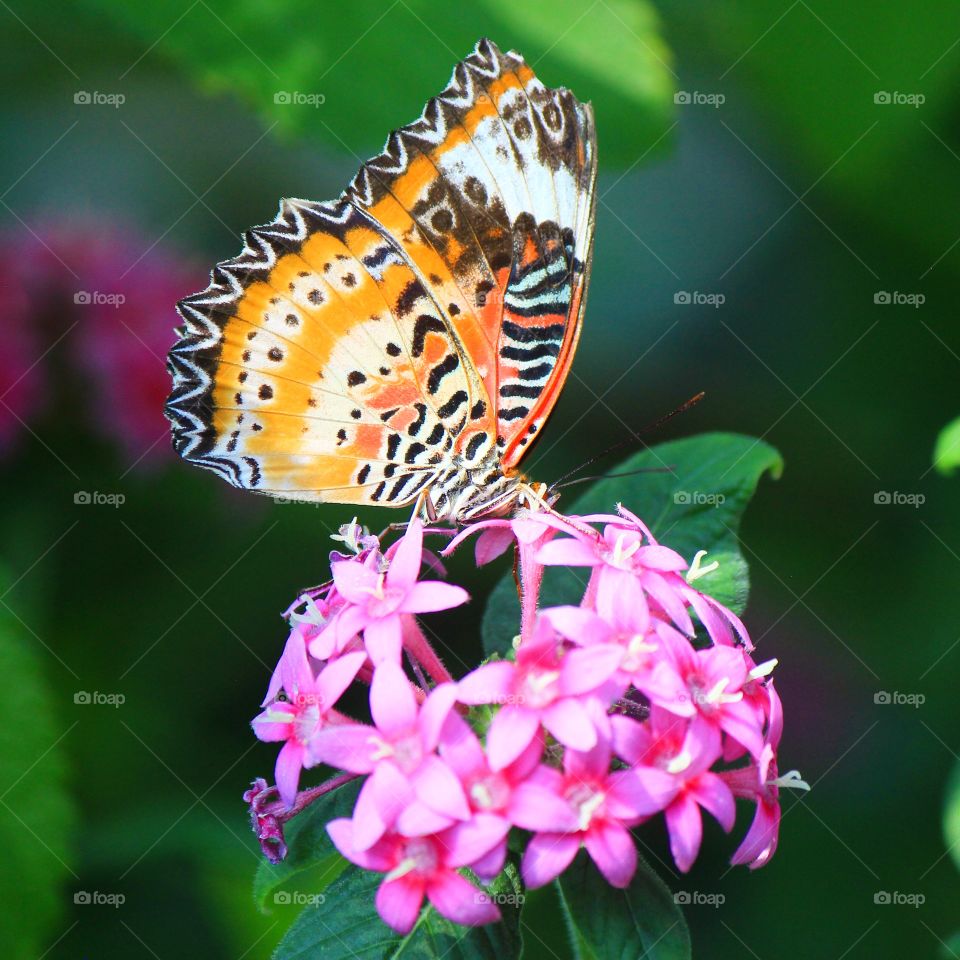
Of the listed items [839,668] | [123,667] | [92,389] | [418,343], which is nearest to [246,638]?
[123,667]

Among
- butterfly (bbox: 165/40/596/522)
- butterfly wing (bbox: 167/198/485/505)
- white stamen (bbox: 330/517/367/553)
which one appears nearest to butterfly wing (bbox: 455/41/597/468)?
butterfly (bbox: 165/40/596/522)

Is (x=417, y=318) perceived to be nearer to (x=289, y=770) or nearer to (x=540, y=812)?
(x=289, y=770)

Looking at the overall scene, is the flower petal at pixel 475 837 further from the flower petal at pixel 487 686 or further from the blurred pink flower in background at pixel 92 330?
the blurred pink flower in background at pixel 92 330

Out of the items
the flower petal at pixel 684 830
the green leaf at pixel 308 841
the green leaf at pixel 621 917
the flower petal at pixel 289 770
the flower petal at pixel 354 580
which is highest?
the flower petal at pixel 684 830

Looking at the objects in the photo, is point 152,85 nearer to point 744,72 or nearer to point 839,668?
point 744,72

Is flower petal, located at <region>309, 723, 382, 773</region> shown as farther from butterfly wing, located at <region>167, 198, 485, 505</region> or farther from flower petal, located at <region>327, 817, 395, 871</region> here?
butterfly wing, located at <region>167, 198, 485, 505</region>

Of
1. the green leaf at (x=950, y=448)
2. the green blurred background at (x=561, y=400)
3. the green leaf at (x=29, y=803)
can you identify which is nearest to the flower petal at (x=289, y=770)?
the green blurred background at (x=561, y=400)
